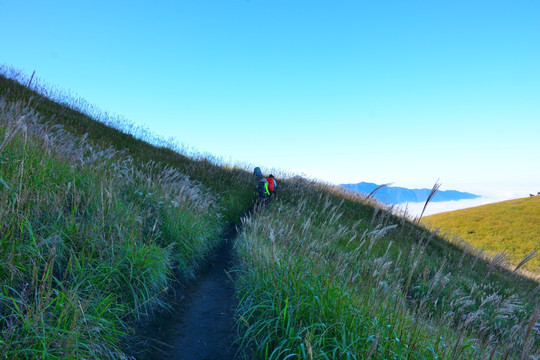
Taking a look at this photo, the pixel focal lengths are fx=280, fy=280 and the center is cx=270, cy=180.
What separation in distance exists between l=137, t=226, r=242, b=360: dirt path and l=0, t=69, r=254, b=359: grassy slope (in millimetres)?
331

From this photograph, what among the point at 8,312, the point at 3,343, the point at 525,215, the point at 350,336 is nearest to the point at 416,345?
the point at 350,336

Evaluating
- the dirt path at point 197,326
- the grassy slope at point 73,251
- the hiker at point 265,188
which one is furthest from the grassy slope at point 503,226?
the grassy slope at point 73,251

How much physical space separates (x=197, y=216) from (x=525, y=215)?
37483 mm

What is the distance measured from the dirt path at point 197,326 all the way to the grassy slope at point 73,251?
13.0 inches

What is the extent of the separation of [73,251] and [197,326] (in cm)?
185

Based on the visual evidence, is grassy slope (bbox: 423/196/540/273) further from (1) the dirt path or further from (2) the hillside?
(1) the dirt path

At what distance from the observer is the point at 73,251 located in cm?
333

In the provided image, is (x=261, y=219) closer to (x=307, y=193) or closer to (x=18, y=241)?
(x=18, y=241)

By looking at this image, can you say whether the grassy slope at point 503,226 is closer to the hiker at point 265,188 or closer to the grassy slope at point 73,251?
the hiker at point 265,188

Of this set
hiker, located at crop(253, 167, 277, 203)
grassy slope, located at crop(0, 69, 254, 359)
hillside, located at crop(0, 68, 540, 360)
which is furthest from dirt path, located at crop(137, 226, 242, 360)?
hiker, located at crop(253, 167, 277, 203)

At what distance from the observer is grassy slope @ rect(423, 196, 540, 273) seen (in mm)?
23047

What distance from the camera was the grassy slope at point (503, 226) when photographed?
23047 mm

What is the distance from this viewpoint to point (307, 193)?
15.5m

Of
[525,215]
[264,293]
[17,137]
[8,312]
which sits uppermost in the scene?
[525,215]
